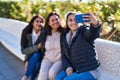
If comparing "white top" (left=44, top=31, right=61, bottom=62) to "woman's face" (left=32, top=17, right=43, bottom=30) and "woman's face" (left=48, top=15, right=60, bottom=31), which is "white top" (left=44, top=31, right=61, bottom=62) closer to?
"woman's face" (left=48, top=15, right=60, bottom=31)

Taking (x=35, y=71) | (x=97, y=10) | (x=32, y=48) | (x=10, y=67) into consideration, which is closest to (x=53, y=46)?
(x=32, y=48)

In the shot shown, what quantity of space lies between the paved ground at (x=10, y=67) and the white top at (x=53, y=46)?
1759 millimetres

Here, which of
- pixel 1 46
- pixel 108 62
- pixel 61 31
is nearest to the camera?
pixel 108 62

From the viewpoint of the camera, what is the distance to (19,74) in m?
7.67

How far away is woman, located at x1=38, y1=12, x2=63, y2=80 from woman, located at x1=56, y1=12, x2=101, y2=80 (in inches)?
19.8

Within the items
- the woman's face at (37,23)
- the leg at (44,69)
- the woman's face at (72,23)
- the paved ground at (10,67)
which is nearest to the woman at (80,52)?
the woman's face at (72,23)

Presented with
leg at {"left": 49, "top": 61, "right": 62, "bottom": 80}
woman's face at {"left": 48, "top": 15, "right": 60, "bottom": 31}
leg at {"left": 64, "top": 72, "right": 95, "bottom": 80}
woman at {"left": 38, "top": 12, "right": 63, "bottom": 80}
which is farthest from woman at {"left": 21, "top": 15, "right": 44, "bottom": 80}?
leg at {"left": 64, "top": 72, "right": 95, "bottom": 80}

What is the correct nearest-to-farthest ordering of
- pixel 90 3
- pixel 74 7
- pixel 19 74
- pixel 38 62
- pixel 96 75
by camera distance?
pixel 96 75
pixel 38 62
pixel 19 74
pixel 90 3
pixel 74 7

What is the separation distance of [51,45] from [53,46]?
0.12 ft

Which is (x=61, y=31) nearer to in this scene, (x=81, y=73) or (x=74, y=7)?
(x=81, y=73)

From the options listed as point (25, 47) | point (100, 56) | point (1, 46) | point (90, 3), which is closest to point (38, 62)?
point (25, 47)

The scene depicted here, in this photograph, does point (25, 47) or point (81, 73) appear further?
point (25, 47)

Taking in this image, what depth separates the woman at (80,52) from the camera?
186 inches

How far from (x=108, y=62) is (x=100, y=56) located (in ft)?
0.64
